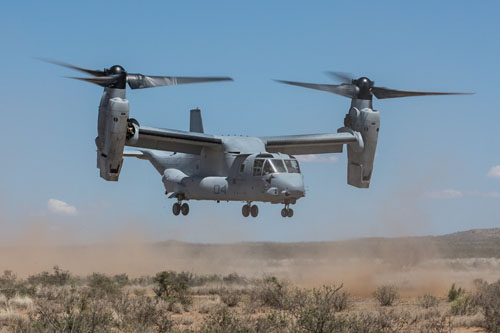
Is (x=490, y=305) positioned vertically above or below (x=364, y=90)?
below

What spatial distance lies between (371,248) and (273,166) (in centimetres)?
2238

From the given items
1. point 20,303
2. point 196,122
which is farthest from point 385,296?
point 196,122

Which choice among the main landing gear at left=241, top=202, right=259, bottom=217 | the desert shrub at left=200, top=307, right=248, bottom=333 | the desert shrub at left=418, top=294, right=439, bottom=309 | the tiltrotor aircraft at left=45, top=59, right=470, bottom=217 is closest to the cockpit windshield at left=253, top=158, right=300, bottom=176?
the tiltrotor aircraft at left=45, top=59, right=470, bottom=217

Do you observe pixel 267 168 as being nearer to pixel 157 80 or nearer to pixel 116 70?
pixel 157 80

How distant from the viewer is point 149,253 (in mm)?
60812

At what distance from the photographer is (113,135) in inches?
1075

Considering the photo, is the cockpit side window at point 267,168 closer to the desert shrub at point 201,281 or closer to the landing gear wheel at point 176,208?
the landing gear wheel at point 176,208

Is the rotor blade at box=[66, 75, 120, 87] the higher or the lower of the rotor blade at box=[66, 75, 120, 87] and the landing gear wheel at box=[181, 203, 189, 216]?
the higher

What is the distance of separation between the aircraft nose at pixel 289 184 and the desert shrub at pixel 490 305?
7.63 metres

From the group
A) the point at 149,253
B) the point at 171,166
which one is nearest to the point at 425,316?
the point at 171,166

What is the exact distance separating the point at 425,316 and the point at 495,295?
12.4ft

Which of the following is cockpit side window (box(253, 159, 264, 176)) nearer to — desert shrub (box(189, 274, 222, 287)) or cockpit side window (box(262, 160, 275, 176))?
cockpit side window (box(262, 160, 275, 176))

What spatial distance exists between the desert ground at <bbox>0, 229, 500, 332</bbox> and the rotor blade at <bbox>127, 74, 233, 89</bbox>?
8075mm

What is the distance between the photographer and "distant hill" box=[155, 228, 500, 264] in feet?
Result: 158
